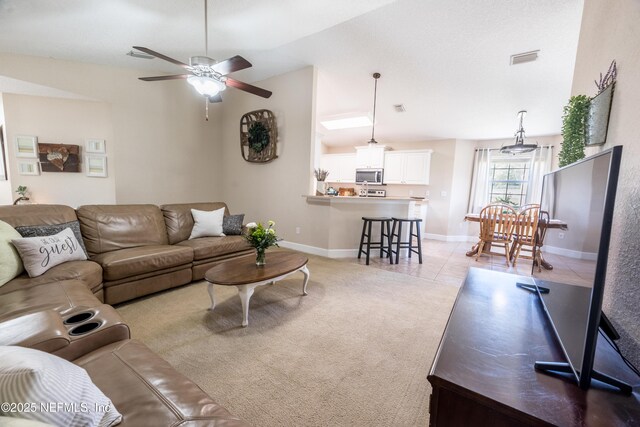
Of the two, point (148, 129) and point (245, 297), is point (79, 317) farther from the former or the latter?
point (148, 129)

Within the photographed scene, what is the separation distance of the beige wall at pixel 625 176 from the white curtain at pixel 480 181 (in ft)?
16.8

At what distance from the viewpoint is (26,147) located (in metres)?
4.09

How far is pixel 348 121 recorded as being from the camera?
5762 mm

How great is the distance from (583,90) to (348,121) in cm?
435

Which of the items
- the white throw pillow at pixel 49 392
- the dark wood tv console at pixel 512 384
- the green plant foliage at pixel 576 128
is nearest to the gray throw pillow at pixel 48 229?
the white throw pillow at pixel 49 392

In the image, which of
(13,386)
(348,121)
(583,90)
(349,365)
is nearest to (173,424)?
(13,386)

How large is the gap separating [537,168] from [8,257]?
8.20 m

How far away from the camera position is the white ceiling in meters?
2.63

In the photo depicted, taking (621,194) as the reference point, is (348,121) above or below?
above

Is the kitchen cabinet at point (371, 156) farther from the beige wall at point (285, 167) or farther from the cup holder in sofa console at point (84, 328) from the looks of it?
the cup holder in sofa console at point (84, 328)

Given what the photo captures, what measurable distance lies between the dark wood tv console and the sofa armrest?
1440 mm

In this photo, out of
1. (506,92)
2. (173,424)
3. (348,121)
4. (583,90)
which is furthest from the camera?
(348,121)

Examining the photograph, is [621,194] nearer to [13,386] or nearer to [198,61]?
[13,386]

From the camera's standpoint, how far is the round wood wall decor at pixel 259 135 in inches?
179
